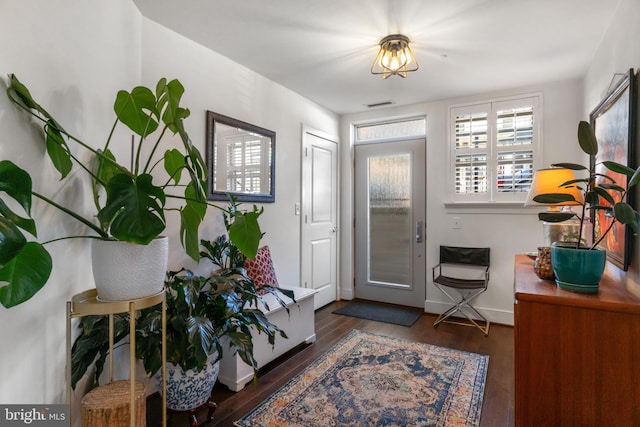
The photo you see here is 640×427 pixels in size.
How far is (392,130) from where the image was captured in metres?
4.29

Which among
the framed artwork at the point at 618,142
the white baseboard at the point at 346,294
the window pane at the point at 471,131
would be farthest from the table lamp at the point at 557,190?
the white baseboard at the point at 346,294

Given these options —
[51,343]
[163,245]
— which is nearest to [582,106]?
[163,245]

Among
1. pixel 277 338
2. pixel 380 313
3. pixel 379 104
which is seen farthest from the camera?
pixel 379 104

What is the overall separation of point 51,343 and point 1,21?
1.16 metres

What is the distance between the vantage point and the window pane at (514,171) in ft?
11.3

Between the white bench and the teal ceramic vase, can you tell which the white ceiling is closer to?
the teal ceramic vase

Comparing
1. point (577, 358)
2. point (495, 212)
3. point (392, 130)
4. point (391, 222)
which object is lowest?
point (577, 358)

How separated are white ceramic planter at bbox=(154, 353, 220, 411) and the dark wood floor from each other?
0.55ft

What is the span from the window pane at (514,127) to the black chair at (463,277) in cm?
119

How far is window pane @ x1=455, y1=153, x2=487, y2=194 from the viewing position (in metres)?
3.65

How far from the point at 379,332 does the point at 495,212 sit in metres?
1.79

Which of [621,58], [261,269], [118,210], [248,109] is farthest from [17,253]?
[621,58]

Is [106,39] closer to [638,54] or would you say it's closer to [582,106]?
[638,54]

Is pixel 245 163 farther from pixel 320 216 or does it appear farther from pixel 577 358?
pixel 577 358
